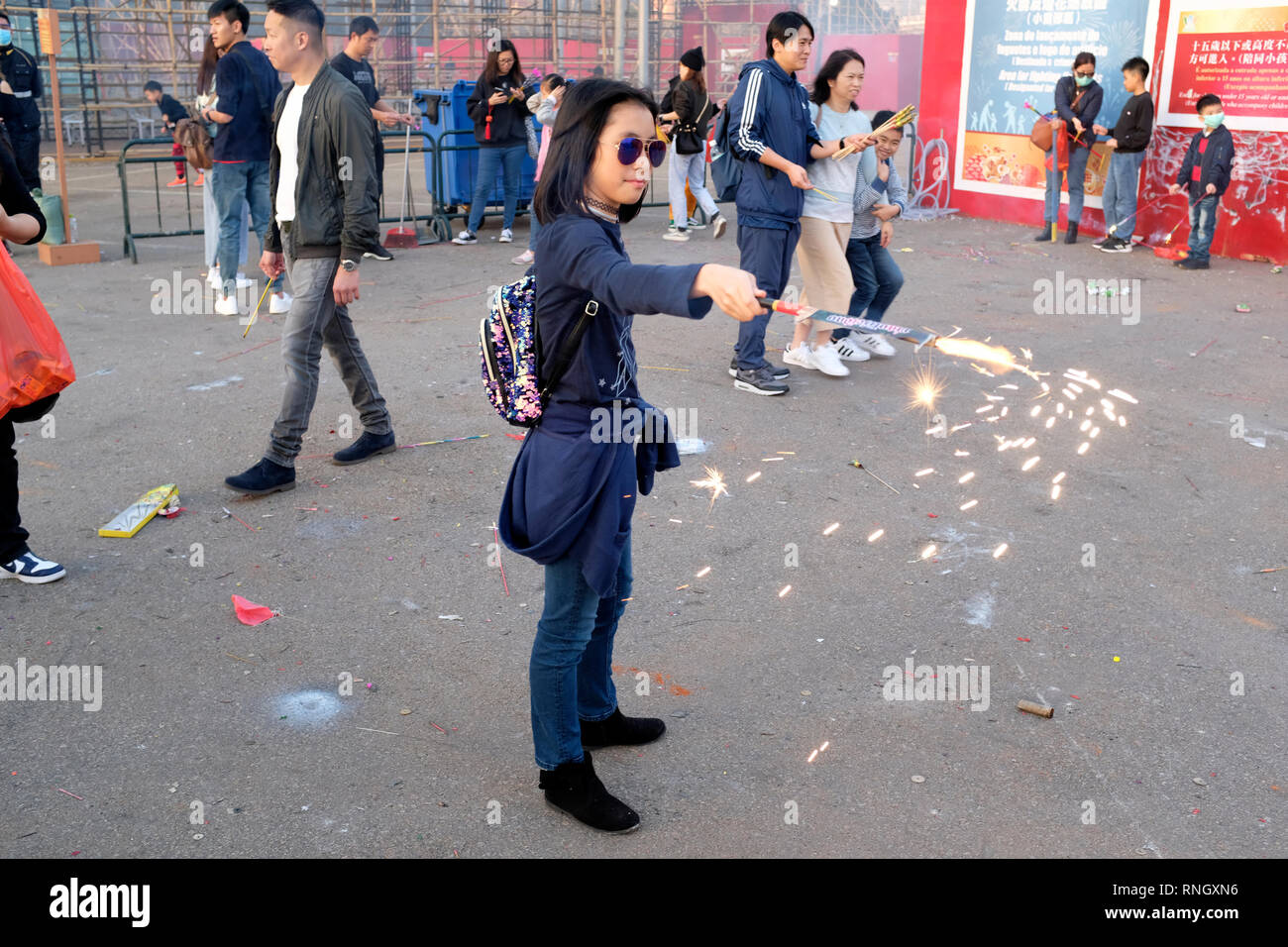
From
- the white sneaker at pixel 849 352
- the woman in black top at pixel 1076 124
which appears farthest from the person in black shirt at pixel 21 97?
the woman in black top at pixel 1076 124

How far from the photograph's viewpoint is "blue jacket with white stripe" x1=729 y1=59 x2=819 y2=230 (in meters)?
6.48

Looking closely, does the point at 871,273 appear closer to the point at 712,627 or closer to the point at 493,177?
the point at 712,627

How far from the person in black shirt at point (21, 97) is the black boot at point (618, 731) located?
8.71 metres

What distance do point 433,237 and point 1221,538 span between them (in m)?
9.19

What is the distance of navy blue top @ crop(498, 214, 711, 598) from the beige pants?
4.11m

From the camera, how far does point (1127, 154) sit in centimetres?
1165

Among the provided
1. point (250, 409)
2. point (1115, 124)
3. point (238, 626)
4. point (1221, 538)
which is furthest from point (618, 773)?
point (1115, 124)

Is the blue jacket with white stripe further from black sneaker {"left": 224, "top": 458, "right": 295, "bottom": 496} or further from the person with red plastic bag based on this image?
the person with red plastic bag

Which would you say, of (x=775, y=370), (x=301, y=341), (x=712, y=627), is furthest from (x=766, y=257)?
(x=712, y=627)

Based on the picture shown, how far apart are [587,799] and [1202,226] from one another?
10121 millimetres

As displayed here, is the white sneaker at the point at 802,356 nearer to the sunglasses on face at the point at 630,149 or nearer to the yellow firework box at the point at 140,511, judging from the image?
the yellow firework box at the point at 140,511

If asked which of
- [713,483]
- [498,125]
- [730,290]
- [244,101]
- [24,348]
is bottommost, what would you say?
[713,483]

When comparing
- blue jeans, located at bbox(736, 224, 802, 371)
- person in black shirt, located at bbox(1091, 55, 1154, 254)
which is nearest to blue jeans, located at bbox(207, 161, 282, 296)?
blue jeans, located at bbox(736, 224, 802, 371)

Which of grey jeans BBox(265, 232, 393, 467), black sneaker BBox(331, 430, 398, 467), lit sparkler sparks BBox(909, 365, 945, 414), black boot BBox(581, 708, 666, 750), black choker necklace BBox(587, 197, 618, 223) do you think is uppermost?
black choker necklace BBox(587, 197, 618, 223)
